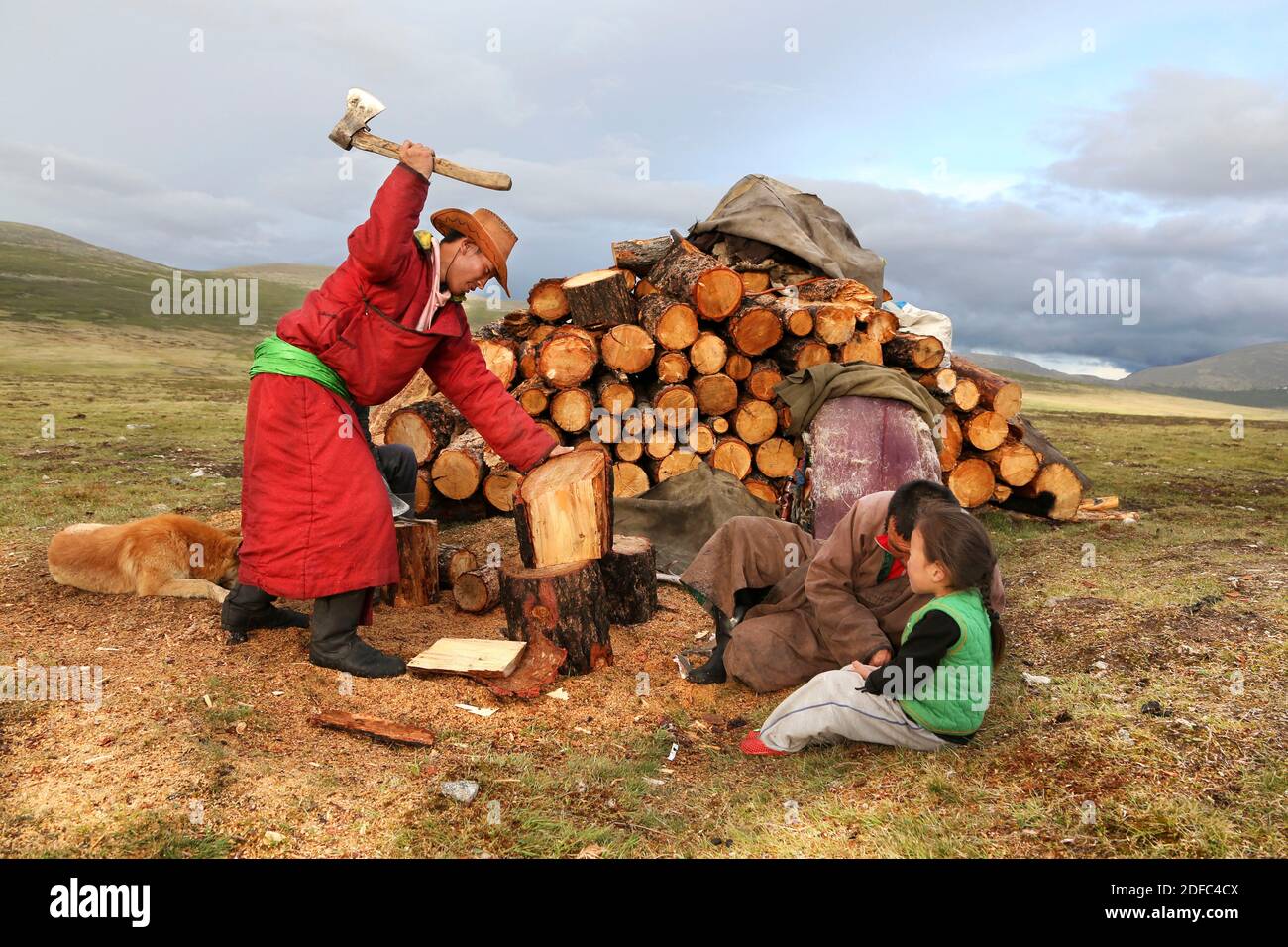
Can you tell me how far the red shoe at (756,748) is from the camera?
3186 millimetres

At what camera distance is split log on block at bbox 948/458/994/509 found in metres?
7.53

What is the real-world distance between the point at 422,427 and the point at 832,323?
147 inches

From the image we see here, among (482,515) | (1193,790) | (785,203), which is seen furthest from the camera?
(785,203)

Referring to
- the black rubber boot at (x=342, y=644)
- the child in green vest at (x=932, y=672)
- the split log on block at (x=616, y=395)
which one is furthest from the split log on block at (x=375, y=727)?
the split log on block at (x=616, y=395)

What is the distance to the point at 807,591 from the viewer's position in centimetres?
355

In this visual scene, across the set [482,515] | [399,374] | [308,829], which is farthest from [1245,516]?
[308,829]

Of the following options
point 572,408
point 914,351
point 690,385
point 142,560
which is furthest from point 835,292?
point 142,560

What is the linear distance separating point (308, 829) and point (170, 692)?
1267 millimetres

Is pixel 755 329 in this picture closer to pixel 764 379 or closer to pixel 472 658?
pixel 764 379

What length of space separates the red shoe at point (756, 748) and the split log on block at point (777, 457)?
13.1 feet

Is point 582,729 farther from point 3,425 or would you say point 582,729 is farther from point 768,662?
point 3,425

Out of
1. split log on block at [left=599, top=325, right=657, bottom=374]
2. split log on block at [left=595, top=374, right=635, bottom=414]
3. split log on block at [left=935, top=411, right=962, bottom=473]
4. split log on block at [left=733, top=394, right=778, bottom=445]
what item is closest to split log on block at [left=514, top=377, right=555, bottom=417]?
split log on block at [left=595, top=374, right=635, bottom=414]

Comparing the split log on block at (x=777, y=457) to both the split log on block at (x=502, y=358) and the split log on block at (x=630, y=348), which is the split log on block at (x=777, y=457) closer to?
the split log on block at (x=630, y=348)

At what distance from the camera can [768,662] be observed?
379 centimetres
